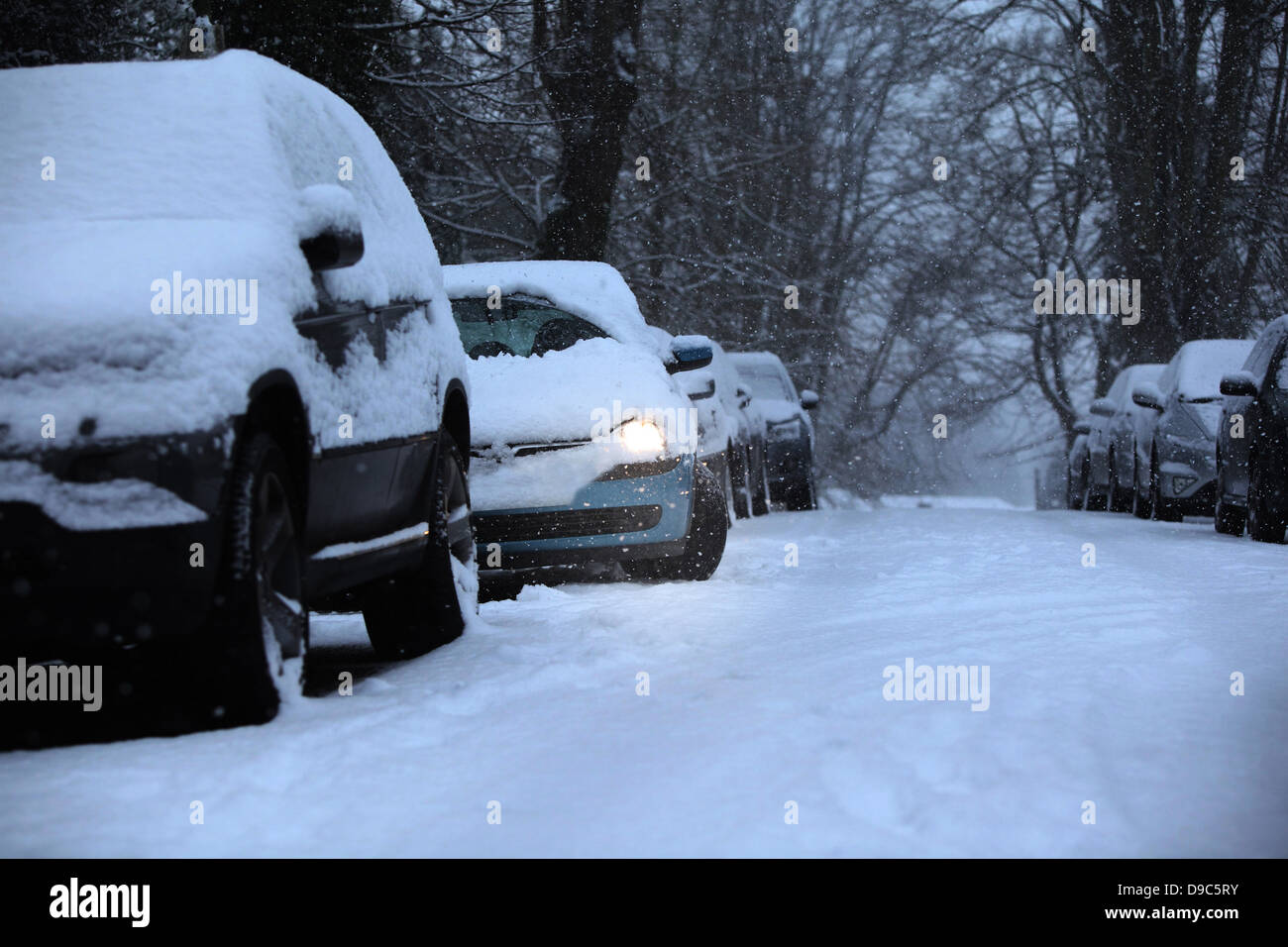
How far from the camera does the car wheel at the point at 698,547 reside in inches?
369

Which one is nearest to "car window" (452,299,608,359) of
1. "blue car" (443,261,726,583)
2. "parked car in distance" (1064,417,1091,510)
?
"blue car" (443,261,726,583)

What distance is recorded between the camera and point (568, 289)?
9.92 meters

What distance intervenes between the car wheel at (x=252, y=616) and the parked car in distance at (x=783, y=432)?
54.6 ft

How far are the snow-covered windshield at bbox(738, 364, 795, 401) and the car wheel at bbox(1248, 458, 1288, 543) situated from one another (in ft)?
31.9

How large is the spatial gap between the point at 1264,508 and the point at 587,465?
6.42 m

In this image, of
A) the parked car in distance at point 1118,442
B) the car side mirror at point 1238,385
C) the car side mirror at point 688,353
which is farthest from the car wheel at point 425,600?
the parked car in distance at point 1118,442

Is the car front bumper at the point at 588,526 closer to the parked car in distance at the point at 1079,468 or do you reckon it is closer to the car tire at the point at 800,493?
the car tire at the point at 800,493

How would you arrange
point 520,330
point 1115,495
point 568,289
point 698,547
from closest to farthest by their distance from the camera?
point 698,547 → point 520,330 → point 568,289 → point 1115,495

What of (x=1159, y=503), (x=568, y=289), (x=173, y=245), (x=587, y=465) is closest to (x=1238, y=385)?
(x=1159, y=503)

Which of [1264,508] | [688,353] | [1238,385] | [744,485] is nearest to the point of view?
[688,353]

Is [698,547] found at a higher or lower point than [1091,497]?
higher

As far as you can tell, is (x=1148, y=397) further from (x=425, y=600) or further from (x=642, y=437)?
(x=425, y=600)
